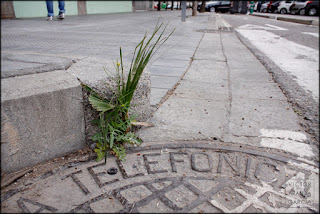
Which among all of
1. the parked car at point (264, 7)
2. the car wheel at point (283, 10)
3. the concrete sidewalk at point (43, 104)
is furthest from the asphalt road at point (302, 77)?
the parked car at point (264, 7)

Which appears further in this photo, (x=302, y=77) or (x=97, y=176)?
(x=302, y=77)

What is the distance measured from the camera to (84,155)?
1.77 metres

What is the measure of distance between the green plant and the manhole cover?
0.09 m

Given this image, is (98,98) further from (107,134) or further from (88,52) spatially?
(88,52)

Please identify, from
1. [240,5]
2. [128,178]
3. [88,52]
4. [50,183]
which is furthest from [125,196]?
[240,5]

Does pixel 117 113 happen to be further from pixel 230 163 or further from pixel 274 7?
pixel 274 7

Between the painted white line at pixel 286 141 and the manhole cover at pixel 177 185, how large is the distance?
0.49 ft

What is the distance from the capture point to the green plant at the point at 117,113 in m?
1.72

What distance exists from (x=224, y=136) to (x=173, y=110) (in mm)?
632

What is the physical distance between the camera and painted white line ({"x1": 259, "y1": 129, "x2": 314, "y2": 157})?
187 cm

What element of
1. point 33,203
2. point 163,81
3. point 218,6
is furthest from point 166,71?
point 218,6

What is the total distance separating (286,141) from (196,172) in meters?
0.86

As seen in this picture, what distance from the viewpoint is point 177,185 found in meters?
1.50

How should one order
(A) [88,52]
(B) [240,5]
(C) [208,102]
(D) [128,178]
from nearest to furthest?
(D) [128,178] < (C) [208,102] < (A) [88,52] < (B) [240,5]
